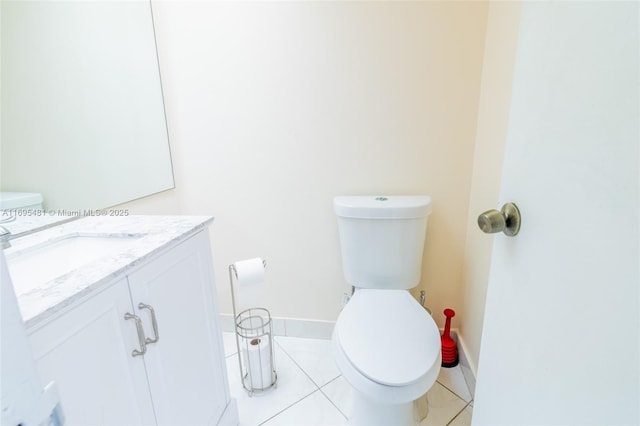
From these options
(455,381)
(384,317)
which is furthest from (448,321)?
(384,317)

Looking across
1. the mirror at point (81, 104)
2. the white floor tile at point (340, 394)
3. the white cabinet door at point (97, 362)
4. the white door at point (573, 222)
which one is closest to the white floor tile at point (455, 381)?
the white floor tile at point (340, 394)

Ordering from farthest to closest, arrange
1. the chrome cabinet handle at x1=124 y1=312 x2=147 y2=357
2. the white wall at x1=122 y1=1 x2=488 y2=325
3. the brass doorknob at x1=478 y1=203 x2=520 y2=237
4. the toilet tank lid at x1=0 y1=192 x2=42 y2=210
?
1. the white wall at x1=122 y1=1 x2=488 y2=325
2. the toilet tank lid at x1=0 y1=192 x2=42 y2=210
3. the chrome cabinet handle at x1=124 y1=312 x2=147 y2=357
4. the brass doorknob at x1=478 y1=203 x2=520 y2=237

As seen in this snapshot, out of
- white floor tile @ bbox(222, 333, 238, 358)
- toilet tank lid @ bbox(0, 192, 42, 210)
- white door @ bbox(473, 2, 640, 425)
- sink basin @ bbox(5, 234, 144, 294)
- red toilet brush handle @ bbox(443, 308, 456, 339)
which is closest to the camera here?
white door @ bbox(473, 2, 640, 425)

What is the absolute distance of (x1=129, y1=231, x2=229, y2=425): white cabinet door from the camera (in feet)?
2.58

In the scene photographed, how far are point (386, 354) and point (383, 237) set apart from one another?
51 centimetres

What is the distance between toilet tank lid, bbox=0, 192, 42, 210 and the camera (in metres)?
0.95

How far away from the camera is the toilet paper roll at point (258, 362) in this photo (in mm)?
1346

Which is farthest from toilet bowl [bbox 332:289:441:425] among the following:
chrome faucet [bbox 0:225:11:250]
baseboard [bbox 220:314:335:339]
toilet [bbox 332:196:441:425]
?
chrome faucet [bbox 0:225:11:250]

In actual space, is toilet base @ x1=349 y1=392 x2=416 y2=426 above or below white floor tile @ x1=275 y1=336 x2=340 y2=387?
above

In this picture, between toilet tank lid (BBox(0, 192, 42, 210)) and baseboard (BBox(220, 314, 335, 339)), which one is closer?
toilet tank lid (BBox(0, 192, 42, 210))

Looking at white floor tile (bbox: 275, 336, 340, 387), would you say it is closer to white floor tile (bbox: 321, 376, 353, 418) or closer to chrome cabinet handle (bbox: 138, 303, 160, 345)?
white floor tile (bbox: 321, 376, 353, 418)

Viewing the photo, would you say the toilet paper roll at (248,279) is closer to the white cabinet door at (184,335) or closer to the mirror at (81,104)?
the white cabinet door at (184,335)

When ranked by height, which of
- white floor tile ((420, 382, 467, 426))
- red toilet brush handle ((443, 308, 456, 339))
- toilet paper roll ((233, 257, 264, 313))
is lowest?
white floor tile ((420, 382, 467, 426))

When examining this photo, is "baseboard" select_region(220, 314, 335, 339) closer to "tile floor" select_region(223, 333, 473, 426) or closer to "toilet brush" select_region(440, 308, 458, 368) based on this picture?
"tile floor" select_region(223, 333, 473, 426)
